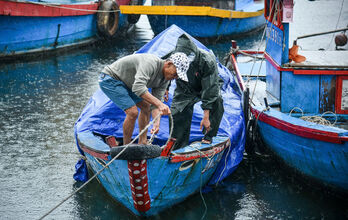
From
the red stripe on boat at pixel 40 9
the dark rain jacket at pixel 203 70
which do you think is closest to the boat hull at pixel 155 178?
the dark rain jacket at pixel 203 70

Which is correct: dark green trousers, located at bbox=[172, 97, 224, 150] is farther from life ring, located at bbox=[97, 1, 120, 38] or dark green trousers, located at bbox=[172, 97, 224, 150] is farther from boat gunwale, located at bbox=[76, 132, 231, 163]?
life ring, located at bbox=[97, 1, 120, 38]

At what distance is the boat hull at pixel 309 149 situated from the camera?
4.81m

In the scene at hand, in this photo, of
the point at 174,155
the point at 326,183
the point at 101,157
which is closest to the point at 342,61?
the point at 326,183

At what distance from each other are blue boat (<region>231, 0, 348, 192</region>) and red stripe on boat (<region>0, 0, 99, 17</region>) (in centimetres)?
746

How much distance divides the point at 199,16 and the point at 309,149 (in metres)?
11.1

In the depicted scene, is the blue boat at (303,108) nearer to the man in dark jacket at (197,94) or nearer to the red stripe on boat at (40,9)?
the man in dark jacket at (197,94)

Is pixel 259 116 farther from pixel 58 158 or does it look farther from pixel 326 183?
pixel 58 158

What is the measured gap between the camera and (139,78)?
13.8 ft

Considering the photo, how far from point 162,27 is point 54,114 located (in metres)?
8.48

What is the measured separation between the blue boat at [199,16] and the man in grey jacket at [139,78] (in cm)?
1018

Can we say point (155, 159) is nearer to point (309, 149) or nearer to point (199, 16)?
point (309, 149)

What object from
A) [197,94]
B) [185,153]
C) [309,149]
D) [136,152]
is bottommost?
[309,149]

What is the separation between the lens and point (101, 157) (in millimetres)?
4355

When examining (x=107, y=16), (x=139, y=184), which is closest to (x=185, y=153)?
(x=139, y=184)
